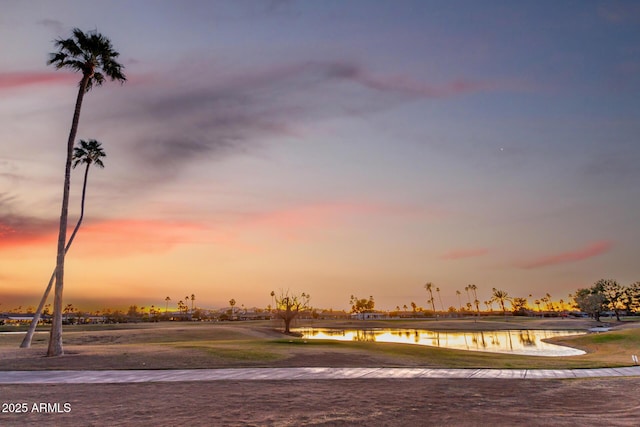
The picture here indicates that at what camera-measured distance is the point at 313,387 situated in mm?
16766

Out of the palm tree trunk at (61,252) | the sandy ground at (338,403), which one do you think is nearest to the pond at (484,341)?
the sandy ground at (338,403)

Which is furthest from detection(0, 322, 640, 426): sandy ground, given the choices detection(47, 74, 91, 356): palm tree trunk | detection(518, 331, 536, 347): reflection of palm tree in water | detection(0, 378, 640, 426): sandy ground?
detection(518, 331, 536, 347): reflection of palm tree in water

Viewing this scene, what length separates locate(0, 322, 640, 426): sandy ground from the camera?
38.3 ft

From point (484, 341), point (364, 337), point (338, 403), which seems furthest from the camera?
point (364, 337)

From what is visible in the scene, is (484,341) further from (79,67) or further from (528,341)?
(79,67)

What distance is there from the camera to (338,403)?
1389 centimetres

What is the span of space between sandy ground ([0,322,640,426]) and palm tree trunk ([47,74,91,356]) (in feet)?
39.8

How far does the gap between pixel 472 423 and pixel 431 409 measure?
1.92 m

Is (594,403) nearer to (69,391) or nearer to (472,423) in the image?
(472,423)

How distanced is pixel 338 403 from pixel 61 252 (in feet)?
86.7

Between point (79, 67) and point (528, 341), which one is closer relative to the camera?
point (79, 67)

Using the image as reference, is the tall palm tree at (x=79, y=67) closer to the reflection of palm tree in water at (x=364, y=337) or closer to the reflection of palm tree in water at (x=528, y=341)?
the reflection of palm tree in water at (x=364, y=337)

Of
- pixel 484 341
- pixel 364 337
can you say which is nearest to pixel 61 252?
pixel 364 337

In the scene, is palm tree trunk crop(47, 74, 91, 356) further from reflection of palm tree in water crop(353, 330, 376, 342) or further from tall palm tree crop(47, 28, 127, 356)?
reflection of palm tree in water crop(353, 330, 376, 342)
